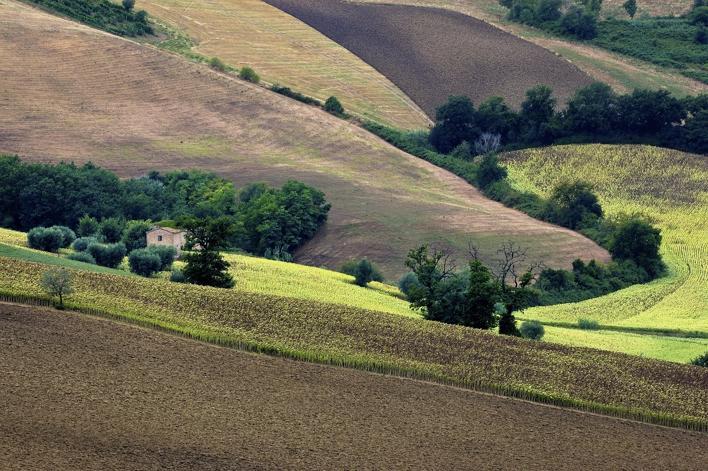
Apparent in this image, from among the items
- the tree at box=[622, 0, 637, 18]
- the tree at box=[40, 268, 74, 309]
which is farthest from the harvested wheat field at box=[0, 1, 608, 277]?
the tree at box=[622, 0, 637, 18]

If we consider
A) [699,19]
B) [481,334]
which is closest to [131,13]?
[699,19]

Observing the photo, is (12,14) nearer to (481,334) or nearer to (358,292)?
(358,292)

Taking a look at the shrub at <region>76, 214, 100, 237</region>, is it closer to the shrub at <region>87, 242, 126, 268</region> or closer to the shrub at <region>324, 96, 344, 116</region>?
the shrub at <region>87, 242, 126, 268</region>

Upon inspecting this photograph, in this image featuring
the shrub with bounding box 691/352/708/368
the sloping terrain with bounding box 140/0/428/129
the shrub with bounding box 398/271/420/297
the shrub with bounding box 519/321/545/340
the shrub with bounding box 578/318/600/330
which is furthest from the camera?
the sloping terrain with bounding box 140/0/428/129

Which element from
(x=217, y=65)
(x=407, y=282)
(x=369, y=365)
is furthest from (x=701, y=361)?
(x=217, y=65)

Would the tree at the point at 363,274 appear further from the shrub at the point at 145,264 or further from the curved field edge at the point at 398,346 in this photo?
the curved field edge at the point at 398,346
